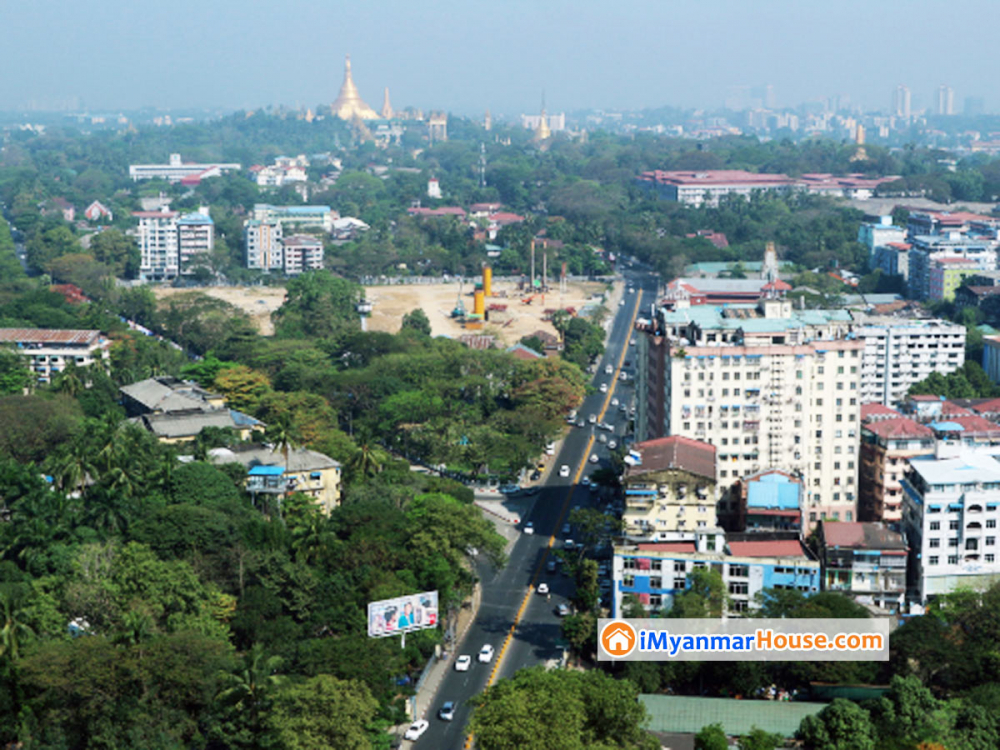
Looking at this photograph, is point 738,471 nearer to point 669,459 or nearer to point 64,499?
point 669,459

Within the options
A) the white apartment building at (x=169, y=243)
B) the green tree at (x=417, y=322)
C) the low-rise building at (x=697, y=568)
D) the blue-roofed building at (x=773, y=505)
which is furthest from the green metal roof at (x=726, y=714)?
the white apartment building at (x=169, y=243)

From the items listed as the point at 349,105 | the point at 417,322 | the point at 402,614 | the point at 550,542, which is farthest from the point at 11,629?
the point at 349,105

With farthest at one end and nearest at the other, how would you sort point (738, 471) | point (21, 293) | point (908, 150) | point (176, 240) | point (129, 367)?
point (908, 150) < point (176, 240) < point (21, 293) < point (129, 367) < point (738, 471)

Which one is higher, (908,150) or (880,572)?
(908,150)

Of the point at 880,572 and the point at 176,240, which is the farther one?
the point at 176,240

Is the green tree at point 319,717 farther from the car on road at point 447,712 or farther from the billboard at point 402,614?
the billboard at point 402,614

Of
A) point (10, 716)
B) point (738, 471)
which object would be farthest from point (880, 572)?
point (10, 716)

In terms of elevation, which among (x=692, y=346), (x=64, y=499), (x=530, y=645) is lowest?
(x=530, y=645)
